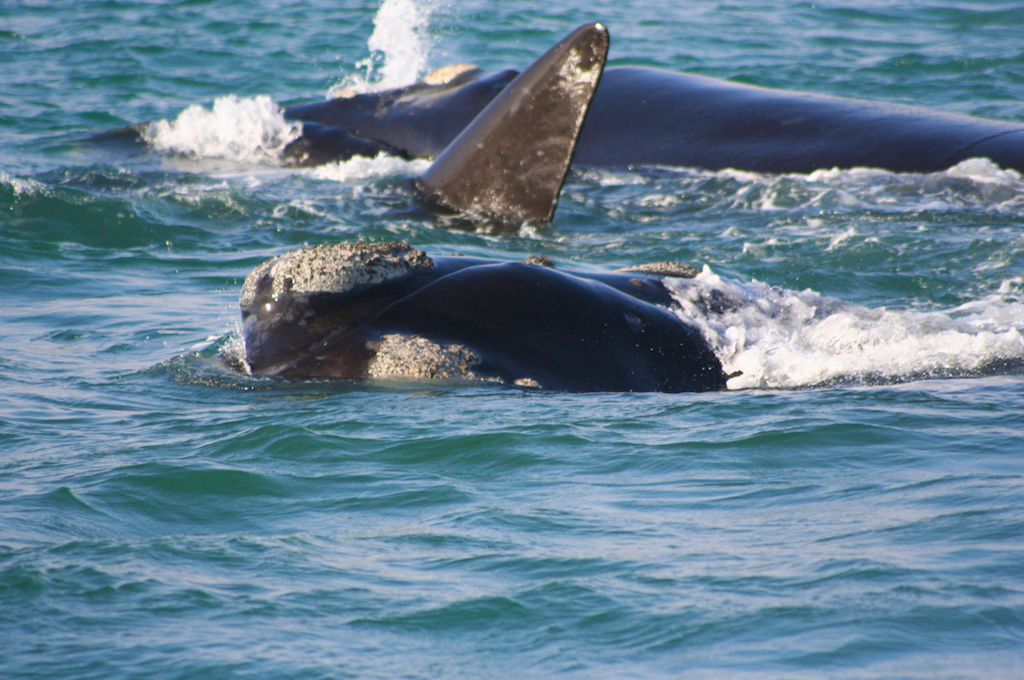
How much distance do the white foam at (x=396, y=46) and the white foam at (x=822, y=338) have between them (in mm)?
11174

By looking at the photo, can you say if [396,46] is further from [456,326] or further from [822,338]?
[456,326]

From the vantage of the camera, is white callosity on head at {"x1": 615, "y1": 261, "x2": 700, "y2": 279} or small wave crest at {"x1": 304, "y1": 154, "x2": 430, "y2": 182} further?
small wave crest at {"x1": 304, "y1": 154, "x2": 430, "y2": 182}

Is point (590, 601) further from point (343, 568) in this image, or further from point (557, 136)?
point (557, 136)

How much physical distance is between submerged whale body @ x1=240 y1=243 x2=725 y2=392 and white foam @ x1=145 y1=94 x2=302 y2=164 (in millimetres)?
7578

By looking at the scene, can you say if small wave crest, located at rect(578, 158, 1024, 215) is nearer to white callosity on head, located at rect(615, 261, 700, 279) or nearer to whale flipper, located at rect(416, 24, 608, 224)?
whale flipper, located at rect(416, 24, 608, 224)

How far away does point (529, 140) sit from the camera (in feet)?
26.6

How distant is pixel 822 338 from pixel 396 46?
1470 centimetres

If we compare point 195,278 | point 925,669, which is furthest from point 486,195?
point 925,669

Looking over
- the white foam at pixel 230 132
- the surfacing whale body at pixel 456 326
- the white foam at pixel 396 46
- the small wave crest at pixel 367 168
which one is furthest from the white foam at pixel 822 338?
the white foam at pixel 396 46

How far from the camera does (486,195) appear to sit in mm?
8750

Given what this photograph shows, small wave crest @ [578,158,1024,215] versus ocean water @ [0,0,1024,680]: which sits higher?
small wave crest @ [578,158,1024,215]

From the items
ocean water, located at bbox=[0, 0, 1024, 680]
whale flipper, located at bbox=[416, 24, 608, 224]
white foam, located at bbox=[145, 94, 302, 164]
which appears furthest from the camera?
white foam, located at bbox=[145, 94, 302, 164]

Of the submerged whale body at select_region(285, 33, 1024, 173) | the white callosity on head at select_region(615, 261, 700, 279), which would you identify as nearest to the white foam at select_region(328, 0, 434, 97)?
the submerged whale body at select_region(285, 33, 1024, 173)

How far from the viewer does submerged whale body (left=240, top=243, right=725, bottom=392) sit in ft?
16.1
